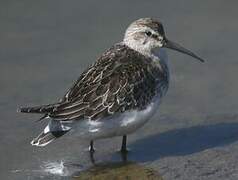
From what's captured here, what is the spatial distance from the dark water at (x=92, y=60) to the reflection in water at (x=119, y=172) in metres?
0.12

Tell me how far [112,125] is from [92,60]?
2849mm

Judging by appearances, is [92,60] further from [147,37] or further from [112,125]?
[112,125]

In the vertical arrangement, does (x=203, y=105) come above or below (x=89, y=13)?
below

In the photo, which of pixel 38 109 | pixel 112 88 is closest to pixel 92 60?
pixel 112 88

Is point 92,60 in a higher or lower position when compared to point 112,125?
higher

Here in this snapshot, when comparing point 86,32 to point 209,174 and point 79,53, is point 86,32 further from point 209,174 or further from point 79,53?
point 209,174

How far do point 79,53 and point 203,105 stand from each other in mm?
2374

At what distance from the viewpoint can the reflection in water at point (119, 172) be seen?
897cm

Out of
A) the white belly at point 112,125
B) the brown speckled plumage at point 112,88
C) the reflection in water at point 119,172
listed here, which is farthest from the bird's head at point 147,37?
the reflection in water at point 119,172

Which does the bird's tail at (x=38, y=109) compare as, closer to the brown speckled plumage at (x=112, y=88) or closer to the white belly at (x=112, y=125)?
the brown speckled plumage at (x=112, y=88)

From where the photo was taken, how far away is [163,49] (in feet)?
33.1

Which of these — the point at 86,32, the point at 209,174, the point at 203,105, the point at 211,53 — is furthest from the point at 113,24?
the point at 209,174

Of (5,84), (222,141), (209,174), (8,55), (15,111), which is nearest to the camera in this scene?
(209,174)

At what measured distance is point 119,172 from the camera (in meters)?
9.10
